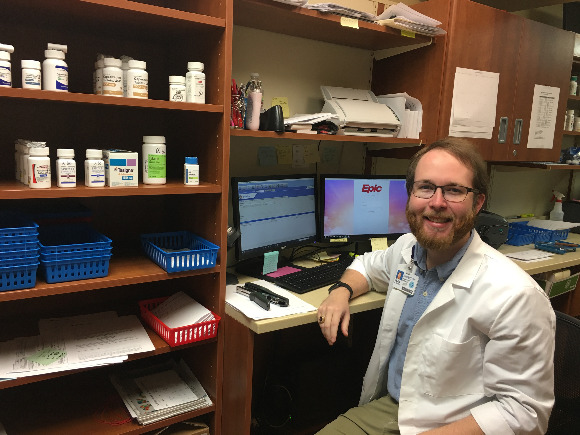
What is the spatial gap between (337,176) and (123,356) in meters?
1.25

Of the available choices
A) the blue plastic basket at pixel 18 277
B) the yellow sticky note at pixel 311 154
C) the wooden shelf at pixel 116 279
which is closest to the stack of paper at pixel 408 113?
the yellow sticky note at pixel 311 154

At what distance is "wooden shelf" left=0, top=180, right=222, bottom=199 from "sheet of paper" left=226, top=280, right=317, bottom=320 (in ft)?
1.32

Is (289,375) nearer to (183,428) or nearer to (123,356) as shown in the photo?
(183,428)

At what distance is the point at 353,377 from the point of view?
88.6 inches

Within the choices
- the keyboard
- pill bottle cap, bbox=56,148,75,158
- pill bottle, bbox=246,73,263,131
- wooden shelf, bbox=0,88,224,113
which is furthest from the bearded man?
pill bottle cap, bbox=56,148,75,158

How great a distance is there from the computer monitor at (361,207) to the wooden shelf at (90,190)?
79cm

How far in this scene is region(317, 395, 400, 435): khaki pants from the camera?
1406mm

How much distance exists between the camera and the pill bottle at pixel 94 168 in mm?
1336

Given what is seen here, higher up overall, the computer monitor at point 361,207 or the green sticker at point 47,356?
the computer monitor at point 361,207

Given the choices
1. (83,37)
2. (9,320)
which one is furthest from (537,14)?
(9,320)

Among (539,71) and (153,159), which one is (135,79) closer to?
(153,159)

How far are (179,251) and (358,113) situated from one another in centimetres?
106

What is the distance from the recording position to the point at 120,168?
1.37 meters

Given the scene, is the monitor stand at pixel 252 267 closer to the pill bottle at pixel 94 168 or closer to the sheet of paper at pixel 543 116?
the pill bottle at pixel 94 168
